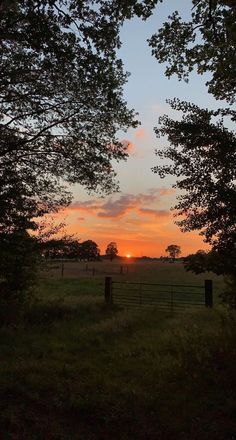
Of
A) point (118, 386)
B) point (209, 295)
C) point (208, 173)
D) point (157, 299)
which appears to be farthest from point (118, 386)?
point (157, 299)

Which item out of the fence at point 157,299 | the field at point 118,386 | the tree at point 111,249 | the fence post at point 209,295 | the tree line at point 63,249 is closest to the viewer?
the field at point 118,386

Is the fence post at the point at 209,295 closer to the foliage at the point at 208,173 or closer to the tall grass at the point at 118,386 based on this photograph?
the tall grass at the point at 118,386

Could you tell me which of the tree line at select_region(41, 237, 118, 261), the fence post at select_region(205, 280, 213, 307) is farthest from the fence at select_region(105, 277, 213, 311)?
the tree line at select_region(41, 237, 118, 261)

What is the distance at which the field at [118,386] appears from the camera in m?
6.34

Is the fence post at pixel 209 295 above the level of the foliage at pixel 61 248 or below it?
below

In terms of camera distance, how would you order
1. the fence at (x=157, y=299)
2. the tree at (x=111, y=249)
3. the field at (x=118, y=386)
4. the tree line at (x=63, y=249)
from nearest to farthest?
the field at (x=118, y=386)
the tree line at (x=63, y=249)
the fence at (x=157, y=299)
the tree at (x=111, y=249)

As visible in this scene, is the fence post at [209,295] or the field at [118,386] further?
the fence post at [209,295]

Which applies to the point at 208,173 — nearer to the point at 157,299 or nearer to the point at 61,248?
the point at 61,248

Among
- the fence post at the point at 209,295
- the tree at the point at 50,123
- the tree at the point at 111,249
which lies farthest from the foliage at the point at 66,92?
the tree at the point at 111,249

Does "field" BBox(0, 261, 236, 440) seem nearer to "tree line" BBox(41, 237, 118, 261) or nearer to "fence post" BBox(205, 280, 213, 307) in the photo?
"tree line" BBox(41, 237, 118, 261)

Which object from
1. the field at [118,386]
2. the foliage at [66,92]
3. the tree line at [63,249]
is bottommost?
the field at [118,386]

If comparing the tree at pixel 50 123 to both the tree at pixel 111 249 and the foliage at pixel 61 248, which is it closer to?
the foliage at pixel 61 248

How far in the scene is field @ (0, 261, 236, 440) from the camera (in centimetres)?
634

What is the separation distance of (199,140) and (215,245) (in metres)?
2.45
